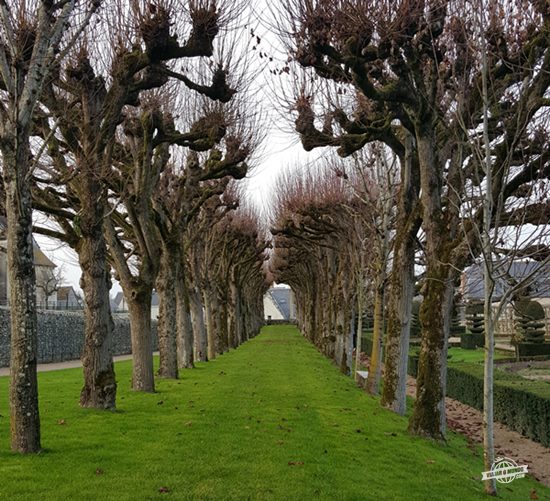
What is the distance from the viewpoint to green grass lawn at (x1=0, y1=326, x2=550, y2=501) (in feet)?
24.2

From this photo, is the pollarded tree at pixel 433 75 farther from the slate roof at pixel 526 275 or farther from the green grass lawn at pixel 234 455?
the green grass lawn at pixel 234 455

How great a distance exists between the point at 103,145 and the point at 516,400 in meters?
11.9

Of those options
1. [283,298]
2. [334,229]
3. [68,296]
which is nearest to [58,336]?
[334,229]

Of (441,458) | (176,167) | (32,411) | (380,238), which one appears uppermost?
(176,167)

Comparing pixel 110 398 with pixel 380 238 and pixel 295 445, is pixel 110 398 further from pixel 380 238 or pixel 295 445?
pixel 380 238

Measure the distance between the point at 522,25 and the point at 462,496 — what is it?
8235 millimetres

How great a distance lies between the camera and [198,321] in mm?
26797

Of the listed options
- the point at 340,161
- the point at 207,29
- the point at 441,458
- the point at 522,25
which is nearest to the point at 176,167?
the point at 340,161

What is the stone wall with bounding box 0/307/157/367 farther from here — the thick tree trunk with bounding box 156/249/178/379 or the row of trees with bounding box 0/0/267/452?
the thick tree trunk with bounding box 156/249/178/379

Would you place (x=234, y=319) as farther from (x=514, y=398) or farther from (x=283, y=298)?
(x=283, y=298)

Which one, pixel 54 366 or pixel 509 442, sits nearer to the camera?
pixel 509 442

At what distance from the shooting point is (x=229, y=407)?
43.9 feet

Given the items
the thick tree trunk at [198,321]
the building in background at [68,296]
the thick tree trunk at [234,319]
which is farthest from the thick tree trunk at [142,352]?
the building in background at [68,296]

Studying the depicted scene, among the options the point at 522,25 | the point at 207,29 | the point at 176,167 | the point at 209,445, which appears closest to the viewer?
the point at 209,445
